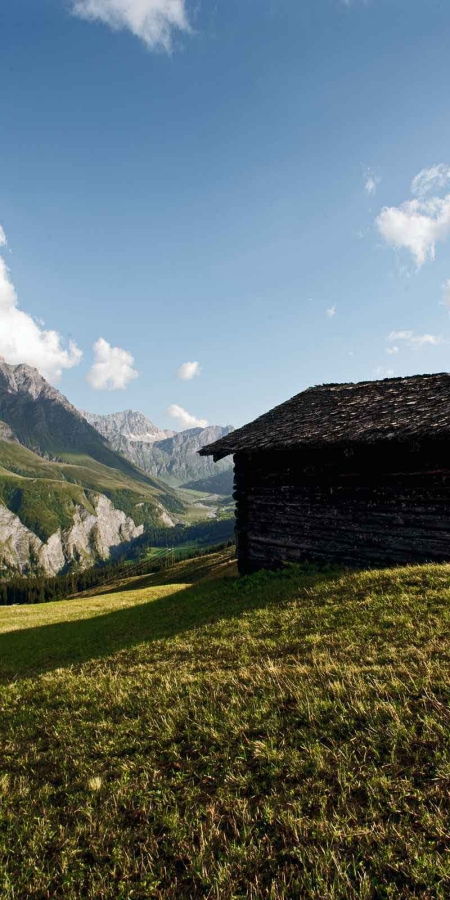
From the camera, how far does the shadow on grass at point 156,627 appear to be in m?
11.0

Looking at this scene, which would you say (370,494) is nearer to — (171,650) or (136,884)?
(171,650)

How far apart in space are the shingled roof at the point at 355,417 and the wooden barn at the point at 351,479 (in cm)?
5

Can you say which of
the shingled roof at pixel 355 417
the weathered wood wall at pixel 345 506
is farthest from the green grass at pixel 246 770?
the shingled roof at pixel 355 417

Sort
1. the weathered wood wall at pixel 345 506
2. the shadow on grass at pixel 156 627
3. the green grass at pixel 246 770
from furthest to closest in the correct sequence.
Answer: the weathered wood wall at pixel 345 506 → the shadow on grass at pixel 156 627 → the green grass at pixel 246 770

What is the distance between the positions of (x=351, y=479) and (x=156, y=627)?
28.9ft

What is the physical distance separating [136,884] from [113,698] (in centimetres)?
366

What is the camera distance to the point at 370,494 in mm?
14992

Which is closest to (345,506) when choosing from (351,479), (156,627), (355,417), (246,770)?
(351,479)

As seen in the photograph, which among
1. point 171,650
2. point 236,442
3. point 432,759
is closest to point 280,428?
point 236,442

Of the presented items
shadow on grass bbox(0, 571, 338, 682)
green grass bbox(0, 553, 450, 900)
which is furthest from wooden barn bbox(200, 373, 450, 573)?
green grass bbox(0, 553, 450, 900)

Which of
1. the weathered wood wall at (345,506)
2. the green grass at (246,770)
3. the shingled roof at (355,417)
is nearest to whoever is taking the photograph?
the green grass at (246,770)

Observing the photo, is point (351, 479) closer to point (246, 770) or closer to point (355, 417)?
point (355, 417)

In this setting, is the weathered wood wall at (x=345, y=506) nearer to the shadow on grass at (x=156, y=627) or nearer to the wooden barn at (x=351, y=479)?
the wooden barn at (x=351, y=479)

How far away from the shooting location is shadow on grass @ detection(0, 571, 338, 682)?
1098cm
